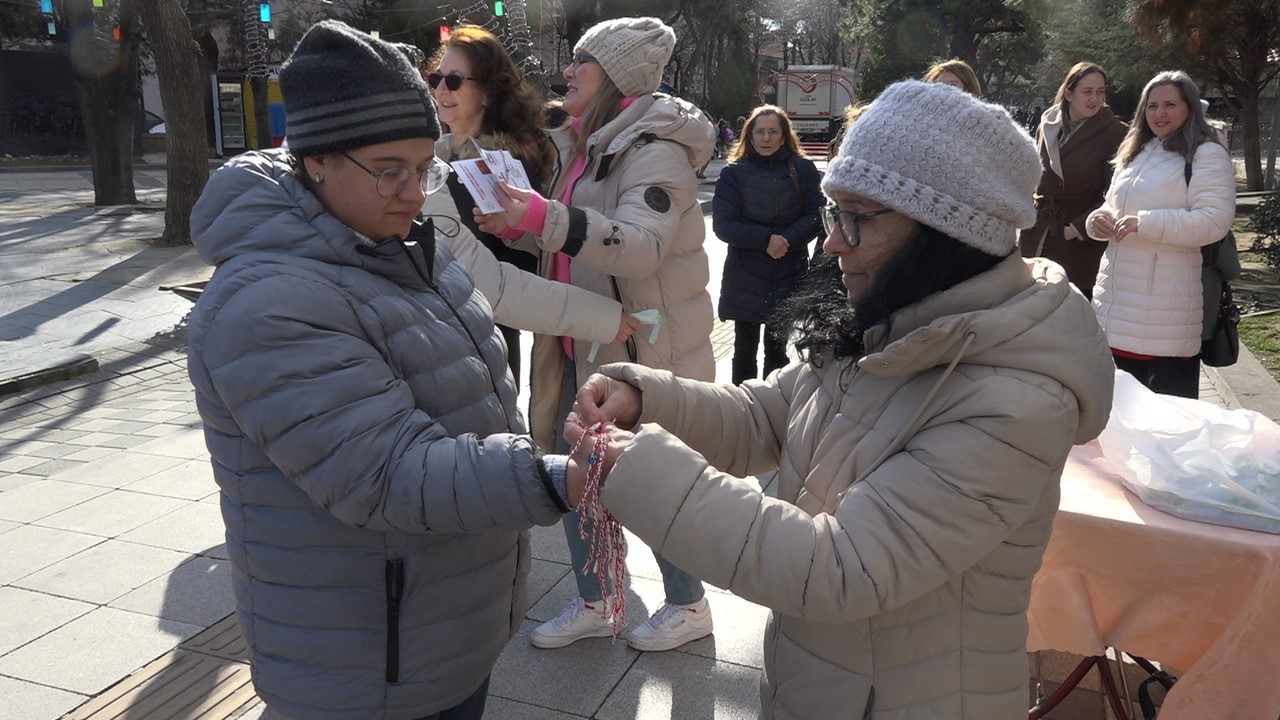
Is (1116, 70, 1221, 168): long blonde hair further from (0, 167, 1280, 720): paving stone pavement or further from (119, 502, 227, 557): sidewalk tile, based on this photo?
(119, 502, 227, 557): sidewalk tile

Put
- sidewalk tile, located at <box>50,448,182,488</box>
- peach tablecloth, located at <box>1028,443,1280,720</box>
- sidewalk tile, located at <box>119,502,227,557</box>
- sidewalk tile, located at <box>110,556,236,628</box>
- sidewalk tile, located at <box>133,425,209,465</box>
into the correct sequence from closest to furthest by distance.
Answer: peach tablecloth, located at <box>1028,443,1280,720</box>, sidewalk tile, located at <box>110,556,236,628</box>, sidewalk tile, located at <box>119,502,227,557</box>, sidewalk tile, located at <box>50,448,182,488</box>, sidewalk tile, located at <box>133,425,209,465</box>

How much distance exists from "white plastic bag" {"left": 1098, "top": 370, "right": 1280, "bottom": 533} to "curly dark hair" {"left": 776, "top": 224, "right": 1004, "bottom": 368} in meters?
1.25

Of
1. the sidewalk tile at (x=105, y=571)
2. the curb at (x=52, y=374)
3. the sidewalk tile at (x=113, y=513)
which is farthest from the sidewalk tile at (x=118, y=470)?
the curb at (x=52, y=374)

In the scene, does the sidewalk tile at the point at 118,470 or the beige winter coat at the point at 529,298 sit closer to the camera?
the beige winter coat at the point at 529,298

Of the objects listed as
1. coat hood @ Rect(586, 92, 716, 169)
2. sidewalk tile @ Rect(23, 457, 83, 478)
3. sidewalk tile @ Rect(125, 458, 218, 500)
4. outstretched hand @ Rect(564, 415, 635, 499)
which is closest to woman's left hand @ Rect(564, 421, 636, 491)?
outstretched hand @ Rect(564, 415, 635, 499)

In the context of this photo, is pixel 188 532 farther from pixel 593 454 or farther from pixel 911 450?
pixel 911 450

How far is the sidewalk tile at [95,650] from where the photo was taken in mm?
3361

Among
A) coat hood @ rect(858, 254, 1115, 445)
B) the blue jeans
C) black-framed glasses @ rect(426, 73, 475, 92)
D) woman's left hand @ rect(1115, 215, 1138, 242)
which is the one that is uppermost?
black-framed glasses @ rect(426, 73, 475, 92)

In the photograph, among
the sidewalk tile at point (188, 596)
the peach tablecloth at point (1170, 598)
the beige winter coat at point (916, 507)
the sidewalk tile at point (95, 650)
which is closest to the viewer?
the beige winter coat at point (916, 507)

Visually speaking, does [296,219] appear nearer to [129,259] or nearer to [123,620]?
[123,620]

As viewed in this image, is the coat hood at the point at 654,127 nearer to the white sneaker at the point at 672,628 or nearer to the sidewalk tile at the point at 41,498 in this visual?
the white sneaker at the point at 672,628

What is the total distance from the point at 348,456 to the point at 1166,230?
4.32m

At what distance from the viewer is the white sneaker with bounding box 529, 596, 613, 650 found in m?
3.45

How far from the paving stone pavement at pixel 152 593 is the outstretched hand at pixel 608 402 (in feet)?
5.15
